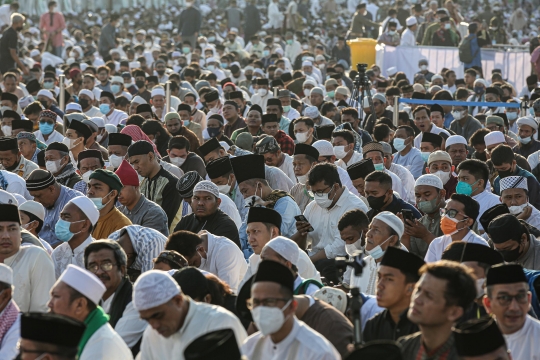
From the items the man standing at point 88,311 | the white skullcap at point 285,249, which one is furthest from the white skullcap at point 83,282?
the white skullcap at point 285,249

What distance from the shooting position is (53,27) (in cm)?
2395

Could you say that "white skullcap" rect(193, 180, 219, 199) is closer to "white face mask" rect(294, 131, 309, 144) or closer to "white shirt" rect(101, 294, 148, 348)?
"white shirt" rect(101, 294, 148, 348)

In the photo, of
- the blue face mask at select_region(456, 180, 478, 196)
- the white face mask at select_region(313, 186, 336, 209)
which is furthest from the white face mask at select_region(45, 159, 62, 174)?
the blue face mask at select_region(456, 180, 478, 196)

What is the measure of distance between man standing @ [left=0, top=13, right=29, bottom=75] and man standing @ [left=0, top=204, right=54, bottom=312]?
12.7 metres

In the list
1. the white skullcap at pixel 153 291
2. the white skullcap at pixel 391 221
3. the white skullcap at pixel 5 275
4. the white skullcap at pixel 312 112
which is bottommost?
the white skullcap at pixel 312 112

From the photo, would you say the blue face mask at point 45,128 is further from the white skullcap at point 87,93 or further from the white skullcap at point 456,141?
the white skullcap at point 87,93

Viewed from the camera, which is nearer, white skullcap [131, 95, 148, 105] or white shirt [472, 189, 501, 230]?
white shirt [472, 189, 501, 230]

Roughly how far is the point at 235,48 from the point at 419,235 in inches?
786

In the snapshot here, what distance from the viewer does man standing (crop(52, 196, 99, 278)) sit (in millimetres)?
6586

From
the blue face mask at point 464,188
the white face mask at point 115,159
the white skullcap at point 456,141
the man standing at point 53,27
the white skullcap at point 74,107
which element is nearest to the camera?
the blue face mask at point 464,188

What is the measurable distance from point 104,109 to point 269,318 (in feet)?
37.0

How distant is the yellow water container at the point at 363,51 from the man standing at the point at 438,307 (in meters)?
20.2

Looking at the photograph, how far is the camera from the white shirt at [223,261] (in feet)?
22.0

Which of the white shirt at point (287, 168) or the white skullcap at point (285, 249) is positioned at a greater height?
the white skullcap at point (285, 249)
